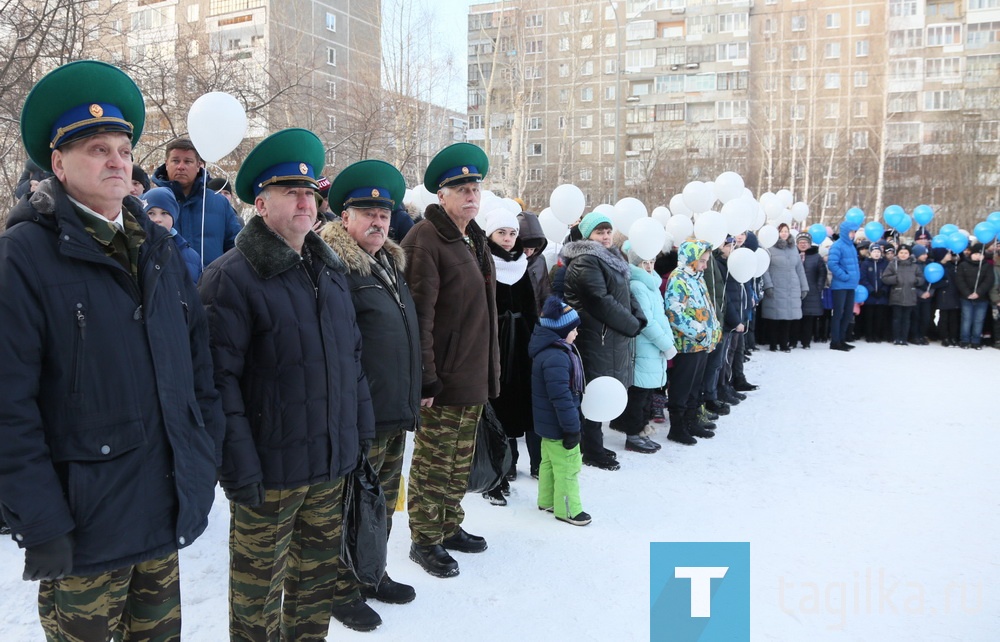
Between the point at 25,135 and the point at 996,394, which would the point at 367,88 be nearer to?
the point at 996,394

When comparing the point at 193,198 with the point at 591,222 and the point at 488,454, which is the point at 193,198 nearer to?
the point at 488,454

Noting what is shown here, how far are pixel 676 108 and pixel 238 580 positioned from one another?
47.4m

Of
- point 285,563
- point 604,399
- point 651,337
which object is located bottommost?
point 285,563

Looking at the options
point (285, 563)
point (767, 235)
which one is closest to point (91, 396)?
point (285, 563)

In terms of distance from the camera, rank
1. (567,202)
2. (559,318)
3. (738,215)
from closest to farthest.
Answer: (559,318) < (567,202) < (738,215)

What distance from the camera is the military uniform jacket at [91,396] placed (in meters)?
1.82

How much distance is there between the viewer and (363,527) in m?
3.04

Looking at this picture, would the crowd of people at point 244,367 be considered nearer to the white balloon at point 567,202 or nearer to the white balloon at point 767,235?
the white balloon at point 567,202

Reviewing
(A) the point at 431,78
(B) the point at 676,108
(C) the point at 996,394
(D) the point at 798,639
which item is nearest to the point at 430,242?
(D) the point at 798,639

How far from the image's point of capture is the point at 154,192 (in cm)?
400

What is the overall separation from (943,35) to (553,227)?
4022 centimetres

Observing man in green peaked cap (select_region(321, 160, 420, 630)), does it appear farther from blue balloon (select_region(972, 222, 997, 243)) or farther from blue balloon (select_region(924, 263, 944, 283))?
blue balloon (select_region(972, 222, 997, 243))

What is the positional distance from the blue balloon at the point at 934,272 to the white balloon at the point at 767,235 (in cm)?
341

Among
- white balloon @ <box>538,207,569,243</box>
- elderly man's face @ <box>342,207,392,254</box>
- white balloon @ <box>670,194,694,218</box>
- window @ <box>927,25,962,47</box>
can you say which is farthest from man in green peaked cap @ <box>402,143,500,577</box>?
window @ <box>927,25,962,47</box>
